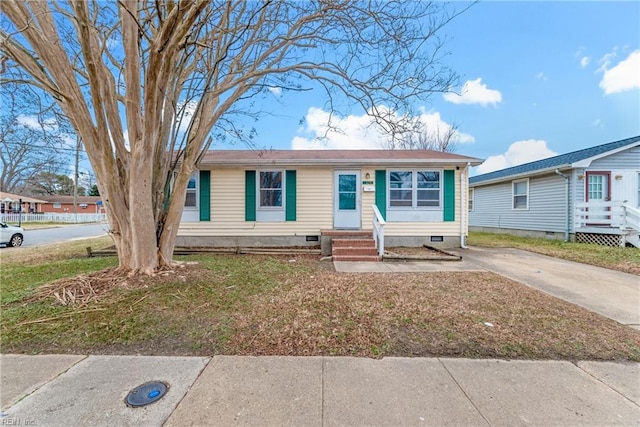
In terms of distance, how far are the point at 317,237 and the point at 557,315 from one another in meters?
6.62

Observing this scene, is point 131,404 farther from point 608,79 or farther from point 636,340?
point 608,79

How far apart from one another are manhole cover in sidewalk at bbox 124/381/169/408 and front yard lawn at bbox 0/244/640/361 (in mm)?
570

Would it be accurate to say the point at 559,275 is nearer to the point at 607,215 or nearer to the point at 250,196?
the point at 607,215

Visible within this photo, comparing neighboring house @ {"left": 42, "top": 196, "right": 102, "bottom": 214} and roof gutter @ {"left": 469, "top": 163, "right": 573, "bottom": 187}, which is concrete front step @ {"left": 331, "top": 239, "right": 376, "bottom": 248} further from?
neighboring house @ {"left": 42, "top": 196, "right": 102, "bottom": 214}

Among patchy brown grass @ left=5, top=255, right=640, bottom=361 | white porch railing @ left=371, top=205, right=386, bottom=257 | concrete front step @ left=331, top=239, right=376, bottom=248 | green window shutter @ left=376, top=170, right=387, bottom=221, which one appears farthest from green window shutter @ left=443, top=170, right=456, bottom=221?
patchy brown grass @ left=5, top=255, right=640, bottom=361

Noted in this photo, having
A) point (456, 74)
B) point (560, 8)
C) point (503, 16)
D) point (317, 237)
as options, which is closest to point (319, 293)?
point (317, 237)

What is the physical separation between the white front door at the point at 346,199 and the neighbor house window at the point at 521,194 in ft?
30.2

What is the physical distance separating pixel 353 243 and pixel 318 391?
5819 mm

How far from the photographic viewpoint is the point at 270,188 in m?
9.48

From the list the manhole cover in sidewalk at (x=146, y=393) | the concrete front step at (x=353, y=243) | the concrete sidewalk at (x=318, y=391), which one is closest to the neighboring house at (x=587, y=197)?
the concrete front step at (x=353, y=243)

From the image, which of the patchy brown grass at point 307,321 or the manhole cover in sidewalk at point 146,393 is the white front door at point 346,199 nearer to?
the patchy brown grass at point 307,321

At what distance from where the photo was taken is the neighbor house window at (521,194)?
511 inches

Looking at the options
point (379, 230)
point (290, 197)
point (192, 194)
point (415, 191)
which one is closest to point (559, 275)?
point (379, 230)

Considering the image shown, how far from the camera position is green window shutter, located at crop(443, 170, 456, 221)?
9.35 m
